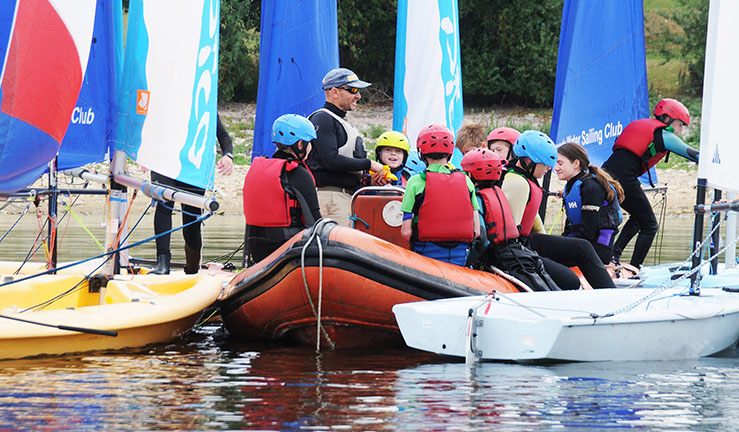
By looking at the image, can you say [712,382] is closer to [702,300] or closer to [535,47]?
[702,300]

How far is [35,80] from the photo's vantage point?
499 centimetres

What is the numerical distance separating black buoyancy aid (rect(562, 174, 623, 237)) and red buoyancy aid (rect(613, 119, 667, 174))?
1122 mm

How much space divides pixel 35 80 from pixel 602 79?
5.93m

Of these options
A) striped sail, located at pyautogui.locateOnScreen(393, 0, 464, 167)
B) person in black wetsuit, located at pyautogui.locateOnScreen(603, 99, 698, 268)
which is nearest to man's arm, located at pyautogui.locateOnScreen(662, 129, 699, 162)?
person in black wetsuit, located at pyautogui.locateOnScreen(603, 99, 698, 268)

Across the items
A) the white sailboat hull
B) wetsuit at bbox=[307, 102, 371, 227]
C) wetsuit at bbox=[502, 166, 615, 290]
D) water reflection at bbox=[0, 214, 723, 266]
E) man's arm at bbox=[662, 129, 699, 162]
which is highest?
man's arm at bbox=[662, 129, 699, 162]

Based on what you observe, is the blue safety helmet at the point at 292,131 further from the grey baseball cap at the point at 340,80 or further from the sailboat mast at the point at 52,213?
the sailboat mast at the point at 52,213

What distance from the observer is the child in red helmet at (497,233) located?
6.23m

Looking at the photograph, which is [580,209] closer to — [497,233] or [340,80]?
[497,233]

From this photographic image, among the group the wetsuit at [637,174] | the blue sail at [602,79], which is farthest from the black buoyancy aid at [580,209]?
the blue sail at [602,79]

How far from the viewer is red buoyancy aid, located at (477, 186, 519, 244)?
621 centimetres

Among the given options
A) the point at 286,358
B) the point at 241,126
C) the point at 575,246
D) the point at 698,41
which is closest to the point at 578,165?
the point at 575,246

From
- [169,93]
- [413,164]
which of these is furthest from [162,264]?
[413,164]

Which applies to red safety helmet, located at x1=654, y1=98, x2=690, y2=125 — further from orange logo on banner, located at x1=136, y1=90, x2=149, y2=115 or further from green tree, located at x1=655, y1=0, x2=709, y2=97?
green tree, located at x1=655, y1=0, x2=709, y2=97

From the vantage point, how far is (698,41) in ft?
104
